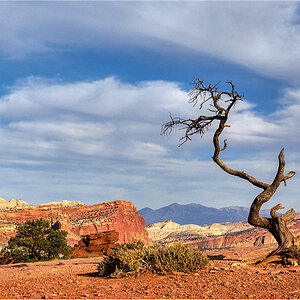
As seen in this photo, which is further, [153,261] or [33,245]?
[33,245]

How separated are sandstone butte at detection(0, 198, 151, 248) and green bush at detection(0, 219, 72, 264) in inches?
2802

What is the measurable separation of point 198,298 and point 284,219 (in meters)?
8.12

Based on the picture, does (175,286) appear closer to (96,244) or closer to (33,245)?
(33,245)

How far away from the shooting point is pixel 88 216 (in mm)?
125188

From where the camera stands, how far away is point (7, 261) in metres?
26.3

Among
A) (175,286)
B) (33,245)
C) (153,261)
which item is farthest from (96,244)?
(175,286)

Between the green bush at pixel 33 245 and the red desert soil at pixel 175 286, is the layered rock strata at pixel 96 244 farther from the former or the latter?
the red desert soil at pixel 175 286

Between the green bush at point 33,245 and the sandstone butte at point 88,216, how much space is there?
7117 cm

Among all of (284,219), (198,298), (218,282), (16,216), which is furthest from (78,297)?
(16,216)

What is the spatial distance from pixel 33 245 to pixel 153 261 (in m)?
18.1

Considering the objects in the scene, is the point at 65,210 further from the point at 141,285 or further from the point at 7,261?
the point at 141,285

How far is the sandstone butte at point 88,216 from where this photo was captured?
108 meters

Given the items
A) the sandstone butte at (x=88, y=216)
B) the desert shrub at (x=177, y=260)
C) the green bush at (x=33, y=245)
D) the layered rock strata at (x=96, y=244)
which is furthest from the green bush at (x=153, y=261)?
the sandstone butte at (x=88, y=216)

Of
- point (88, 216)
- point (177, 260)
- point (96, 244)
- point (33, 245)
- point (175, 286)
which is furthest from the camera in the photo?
point (88, 216)
